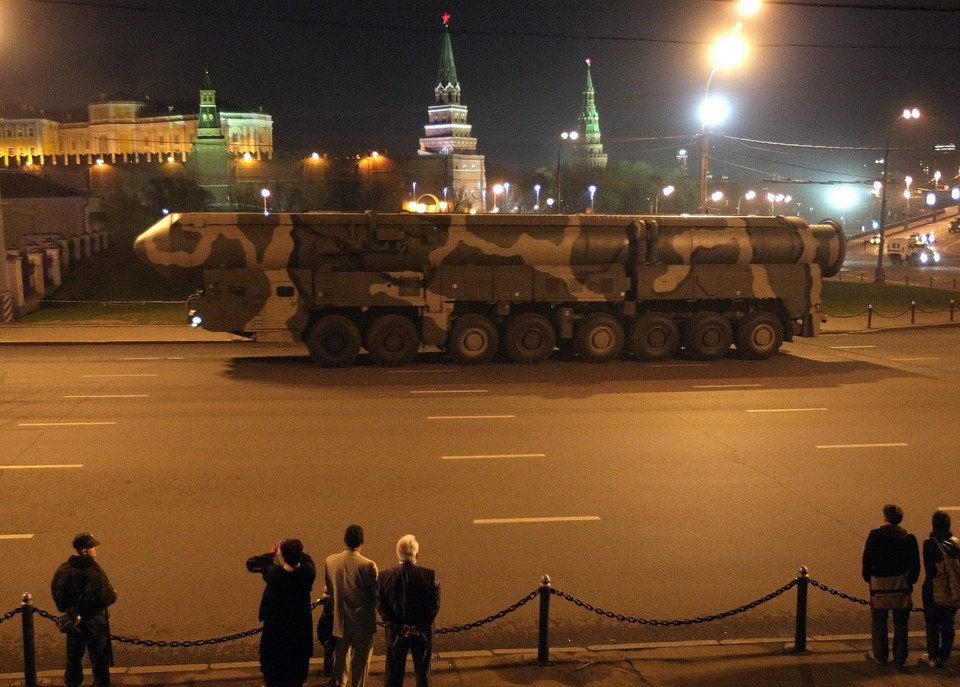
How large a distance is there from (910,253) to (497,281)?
54040 mm

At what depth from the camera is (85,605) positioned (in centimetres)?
627

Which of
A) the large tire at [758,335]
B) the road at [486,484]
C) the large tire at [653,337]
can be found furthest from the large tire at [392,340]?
the large tire at [758,335]

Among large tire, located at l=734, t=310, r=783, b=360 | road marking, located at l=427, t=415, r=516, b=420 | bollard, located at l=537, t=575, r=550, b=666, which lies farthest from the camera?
large tire, located at l=734, t=310, r=783, b=360

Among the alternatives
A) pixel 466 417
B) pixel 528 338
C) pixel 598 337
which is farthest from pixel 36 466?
pixel 598 337

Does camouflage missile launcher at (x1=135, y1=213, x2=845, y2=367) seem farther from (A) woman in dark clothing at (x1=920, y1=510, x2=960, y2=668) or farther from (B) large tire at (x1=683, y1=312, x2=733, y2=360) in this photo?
(A) woman in dark clothing at (x1=920, y1=510, x2=960, y2=668)

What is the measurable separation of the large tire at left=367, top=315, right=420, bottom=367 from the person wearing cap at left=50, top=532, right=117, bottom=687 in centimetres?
1464

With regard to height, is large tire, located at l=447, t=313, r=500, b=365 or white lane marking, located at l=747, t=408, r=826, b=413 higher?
large tire, located at l=447, t=313, r=500, b=365

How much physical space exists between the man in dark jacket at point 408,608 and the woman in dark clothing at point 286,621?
519 mm

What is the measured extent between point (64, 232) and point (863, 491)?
2592 inches

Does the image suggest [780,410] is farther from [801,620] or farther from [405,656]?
[405,656]

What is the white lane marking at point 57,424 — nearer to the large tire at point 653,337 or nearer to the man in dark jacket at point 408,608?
the man in dark jacket at point 408,608

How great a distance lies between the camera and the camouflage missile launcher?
67.5 feet

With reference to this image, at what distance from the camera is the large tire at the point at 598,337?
21.8 m

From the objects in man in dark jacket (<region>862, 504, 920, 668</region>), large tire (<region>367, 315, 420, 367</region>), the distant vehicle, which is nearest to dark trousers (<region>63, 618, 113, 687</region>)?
man in dark jacket (<region>862, 504, 920, 668</region>)
